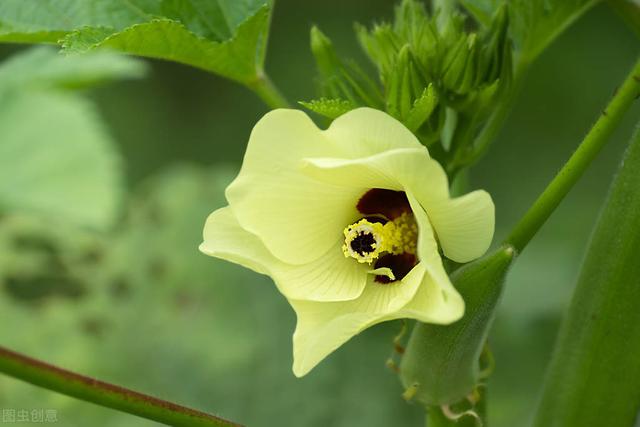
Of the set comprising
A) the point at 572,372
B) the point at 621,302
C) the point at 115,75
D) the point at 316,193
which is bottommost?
the point at 115,75

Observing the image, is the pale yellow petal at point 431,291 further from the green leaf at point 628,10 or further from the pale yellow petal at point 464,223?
the green leaf at point 628,10

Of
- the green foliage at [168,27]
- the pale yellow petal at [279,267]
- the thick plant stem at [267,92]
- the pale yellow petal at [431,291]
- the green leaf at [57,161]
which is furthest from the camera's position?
the green leaf at [57,161]

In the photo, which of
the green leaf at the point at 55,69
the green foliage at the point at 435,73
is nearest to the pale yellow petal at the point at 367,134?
the green foliage at the point at 435,73

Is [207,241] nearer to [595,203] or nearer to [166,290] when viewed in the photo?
[166,290]

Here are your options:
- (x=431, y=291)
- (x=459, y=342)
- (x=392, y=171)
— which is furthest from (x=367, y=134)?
(x=459, y=342)

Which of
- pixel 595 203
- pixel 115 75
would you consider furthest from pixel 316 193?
pixel 595 203

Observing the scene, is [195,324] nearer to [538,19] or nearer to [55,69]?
[55,69]

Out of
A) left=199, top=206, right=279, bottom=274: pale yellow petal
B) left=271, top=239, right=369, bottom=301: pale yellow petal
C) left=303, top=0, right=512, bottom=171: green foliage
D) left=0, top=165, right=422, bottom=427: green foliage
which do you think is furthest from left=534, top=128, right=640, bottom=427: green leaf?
left=0, top=165, right=422, bottom=427: green foliage
